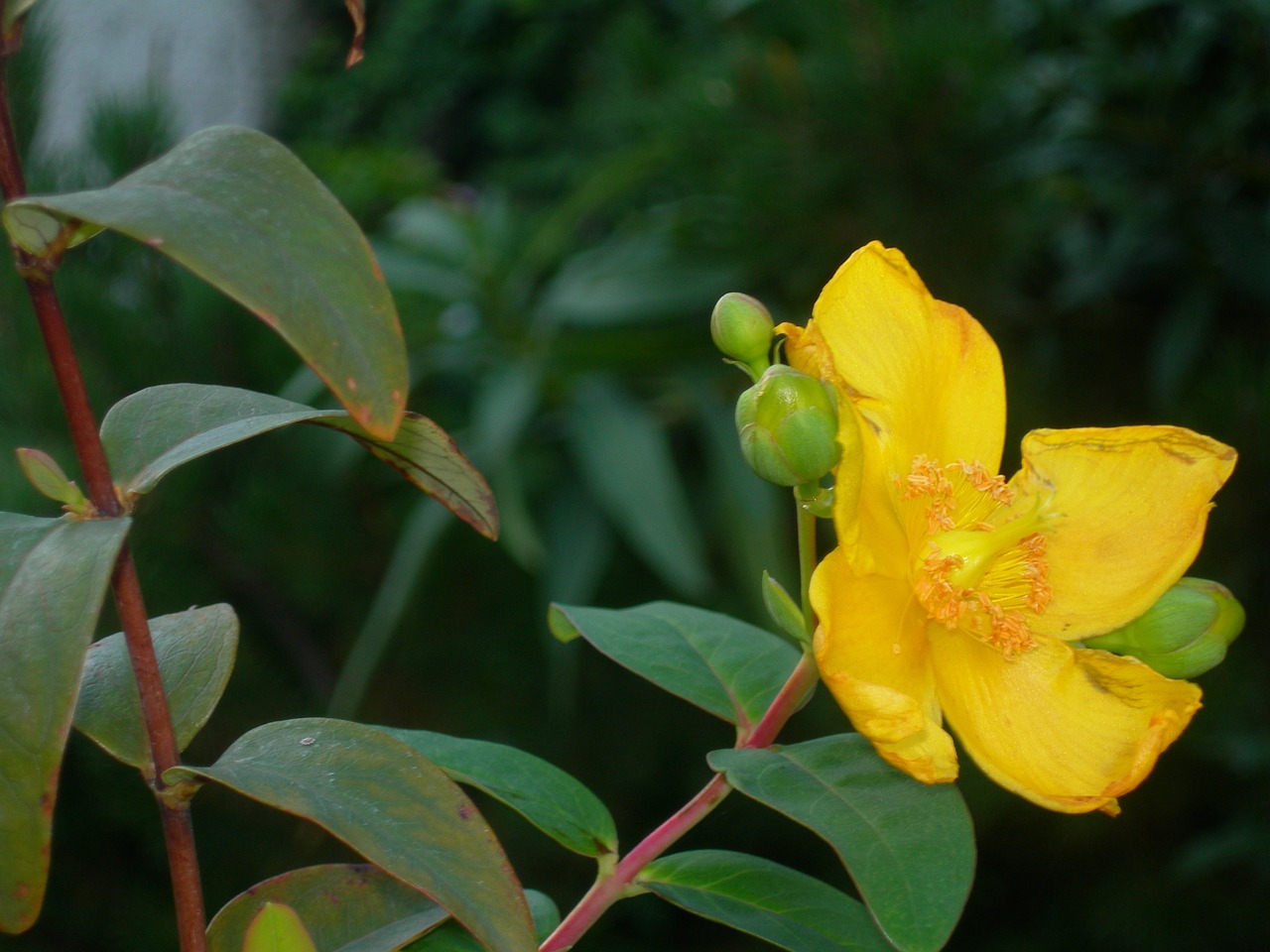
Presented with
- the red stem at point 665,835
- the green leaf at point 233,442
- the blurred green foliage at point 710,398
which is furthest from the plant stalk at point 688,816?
the blurred green foliage at point 710,398

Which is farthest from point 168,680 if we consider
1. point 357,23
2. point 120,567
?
point 357,23

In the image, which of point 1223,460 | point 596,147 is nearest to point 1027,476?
point 1223,460

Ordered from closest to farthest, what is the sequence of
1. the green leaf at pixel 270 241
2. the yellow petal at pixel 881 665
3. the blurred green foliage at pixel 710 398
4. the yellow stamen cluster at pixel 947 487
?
the green leaf at pixel 270 241 → the yellow petal at pixel 881 665 → the yellow stamen cluster at pixel 947 487 → the blurred green foliage at pixel 710 398

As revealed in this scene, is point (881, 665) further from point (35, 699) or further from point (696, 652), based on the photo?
point (35, 699)

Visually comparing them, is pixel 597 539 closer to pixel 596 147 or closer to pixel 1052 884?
pixel 1052 884

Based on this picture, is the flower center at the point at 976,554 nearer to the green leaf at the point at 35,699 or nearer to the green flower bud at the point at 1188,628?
the green flower bud at the point at 1188,628

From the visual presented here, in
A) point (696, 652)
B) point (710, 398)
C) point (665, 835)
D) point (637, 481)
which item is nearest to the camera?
point (665, 835)

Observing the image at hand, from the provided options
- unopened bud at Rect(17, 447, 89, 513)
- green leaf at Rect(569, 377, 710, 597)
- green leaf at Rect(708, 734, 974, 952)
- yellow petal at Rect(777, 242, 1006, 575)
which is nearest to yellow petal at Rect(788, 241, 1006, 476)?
yellow petal at Rect(777, 242, 1006, 575)
